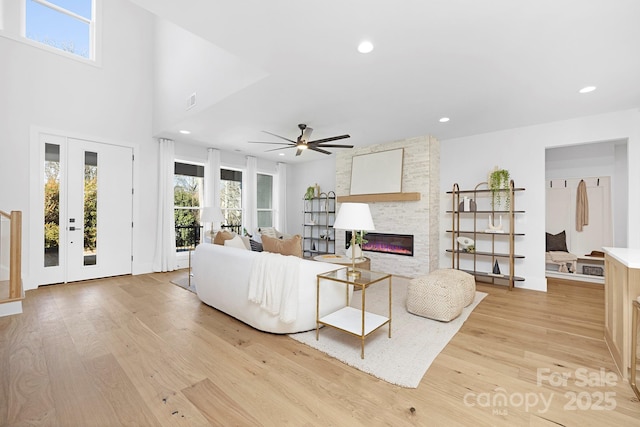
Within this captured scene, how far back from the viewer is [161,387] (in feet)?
5.98

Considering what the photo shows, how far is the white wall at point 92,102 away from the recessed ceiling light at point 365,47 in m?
4.71

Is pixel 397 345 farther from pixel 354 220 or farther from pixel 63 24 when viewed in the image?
pixel 63 24

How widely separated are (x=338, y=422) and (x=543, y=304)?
353cm

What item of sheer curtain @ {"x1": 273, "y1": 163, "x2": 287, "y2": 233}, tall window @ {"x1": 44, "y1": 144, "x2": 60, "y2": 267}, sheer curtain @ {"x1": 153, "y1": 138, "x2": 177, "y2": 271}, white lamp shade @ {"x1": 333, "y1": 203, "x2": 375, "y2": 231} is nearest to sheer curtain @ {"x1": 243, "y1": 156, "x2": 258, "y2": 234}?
sheer curtain @ {"x1": 273, "y1": 163, "x2": 287, "y2": 233}

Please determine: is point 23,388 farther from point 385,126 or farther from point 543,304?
point 543,304

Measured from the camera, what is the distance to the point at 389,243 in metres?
5.54

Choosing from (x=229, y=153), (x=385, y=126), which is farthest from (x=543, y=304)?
(x=229, y=153)

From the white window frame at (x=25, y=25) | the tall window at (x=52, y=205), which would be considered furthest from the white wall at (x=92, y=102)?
the tall window at (x=52, y=205)

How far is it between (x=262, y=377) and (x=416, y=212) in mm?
4027

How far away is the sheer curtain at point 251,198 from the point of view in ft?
22.0

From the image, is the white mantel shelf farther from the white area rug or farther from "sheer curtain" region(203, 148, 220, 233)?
"sheer curtain" region(203, 148, 220, 233)

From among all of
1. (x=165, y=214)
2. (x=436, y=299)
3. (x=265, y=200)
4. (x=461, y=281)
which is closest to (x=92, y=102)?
(x=165, y=214)

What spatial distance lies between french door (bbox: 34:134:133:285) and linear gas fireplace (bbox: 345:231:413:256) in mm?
4506

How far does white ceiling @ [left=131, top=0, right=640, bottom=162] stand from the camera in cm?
202
